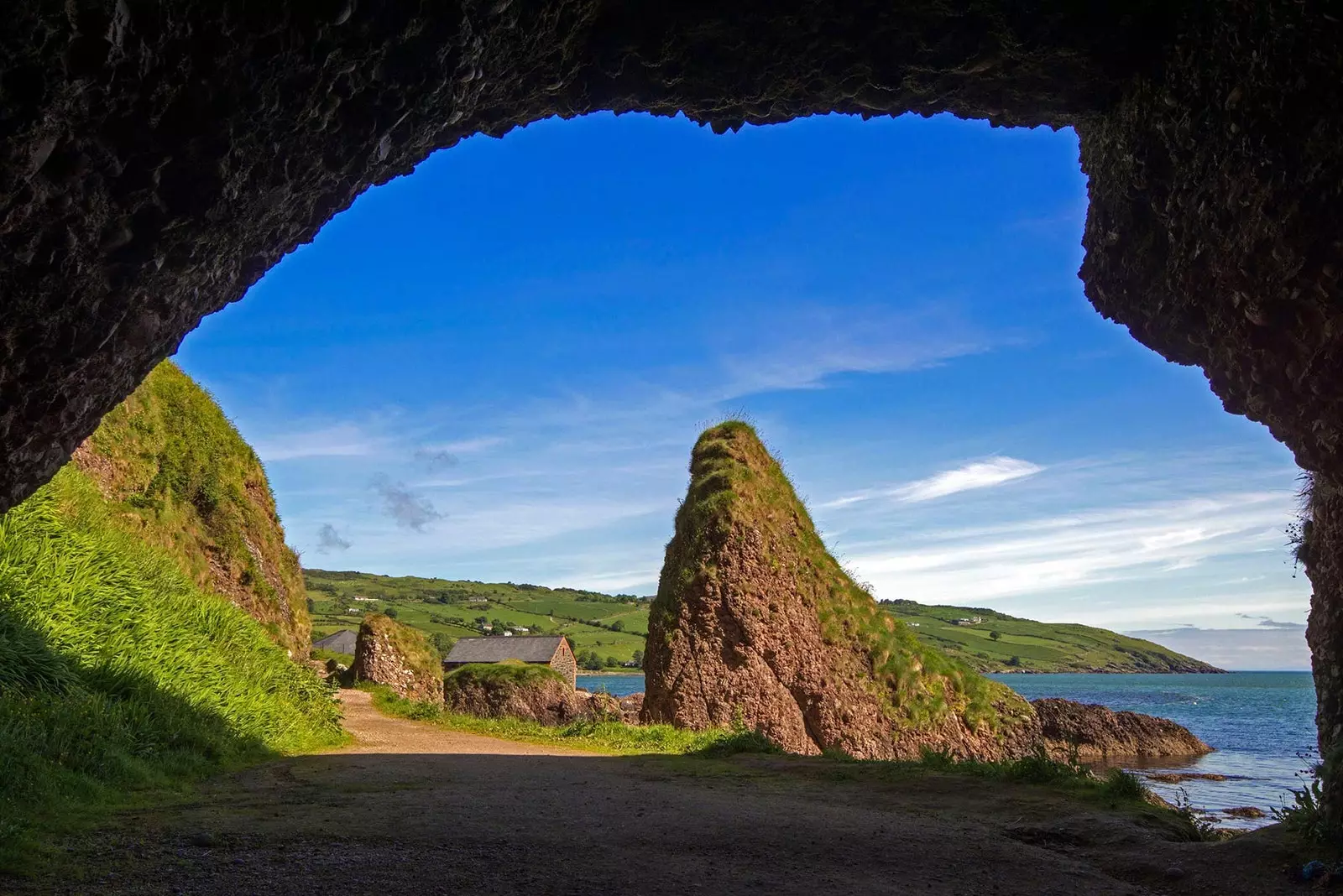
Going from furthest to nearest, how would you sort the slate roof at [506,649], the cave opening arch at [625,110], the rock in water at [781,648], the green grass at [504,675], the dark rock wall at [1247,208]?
the slate roof at [506,649] → the green grass at [504,675] → the rock in water at [781,648] → the dark rock wall at [1247,208] → the cave opening arch at [625,110]

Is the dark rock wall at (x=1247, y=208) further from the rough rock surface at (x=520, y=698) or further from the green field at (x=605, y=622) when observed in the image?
the green field at (x=605, y=622)

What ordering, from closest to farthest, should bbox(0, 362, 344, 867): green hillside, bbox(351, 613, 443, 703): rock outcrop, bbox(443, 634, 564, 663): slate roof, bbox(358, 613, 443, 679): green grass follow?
bbox(0, 362, 344, 867): green hillside
bbox(351, 613, 443, 703): rock outcrop
bbox(358, 613, 443, 679): green grass
bbox(443, 634, 564, 663): slate roof

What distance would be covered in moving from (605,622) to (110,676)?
124 m

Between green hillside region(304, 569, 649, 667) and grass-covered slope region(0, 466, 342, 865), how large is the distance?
211ft

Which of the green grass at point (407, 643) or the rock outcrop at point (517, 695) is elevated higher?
the green grass at point (407, 643)

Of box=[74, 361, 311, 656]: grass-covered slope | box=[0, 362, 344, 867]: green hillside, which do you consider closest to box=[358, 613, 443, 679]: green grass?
box=[74, 361, 311, 656]: grass-covered slope

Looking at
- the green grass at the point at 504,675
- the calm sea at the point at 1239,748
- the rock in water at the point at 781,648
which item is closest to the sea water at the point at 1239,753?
the calm sea at the point at 1239,748

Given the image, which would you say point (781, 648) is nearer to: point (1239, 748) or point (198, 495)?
point (198, 495)

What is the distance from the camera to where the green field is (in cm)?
10900

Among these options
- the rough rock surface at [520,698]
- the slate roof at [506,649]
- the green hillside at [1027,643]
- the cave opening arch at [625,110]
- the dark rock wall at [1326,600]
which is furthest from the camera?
the green hillside at [1027,643]

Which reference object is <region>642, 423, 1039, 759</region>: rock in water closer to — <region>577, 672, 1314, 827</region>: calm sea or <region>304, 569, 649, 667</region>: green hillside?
<region>577, 672, 1314, 827</region>: calm sea

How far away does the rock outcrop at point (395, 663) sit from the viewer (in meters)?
25.2

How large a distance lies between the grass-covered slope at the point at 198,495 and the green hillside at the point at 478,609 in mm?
55308

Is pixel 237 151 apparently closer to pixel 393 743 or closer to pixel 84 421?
pixel 84 421
